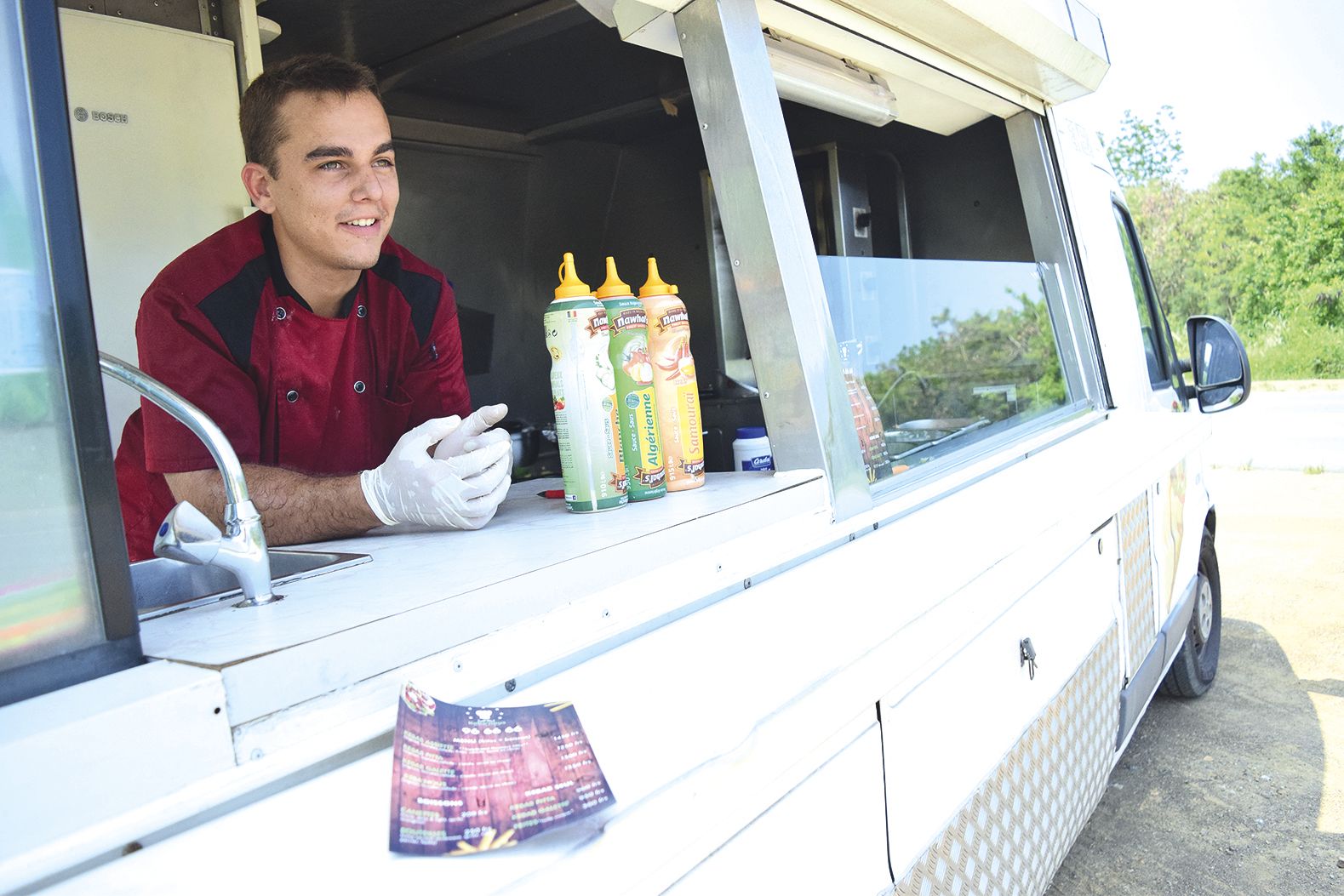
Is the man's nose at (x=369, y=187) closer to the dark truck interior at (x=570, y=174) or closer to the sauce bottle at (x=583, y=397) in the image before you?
the sauce bottle at (x=583, y=397)

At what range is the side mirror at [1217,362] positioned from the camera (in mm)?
3393

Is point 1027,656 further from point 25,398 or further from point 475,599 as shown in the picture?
point 25,398

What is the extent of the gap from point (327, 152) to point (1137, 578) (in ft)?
7.14

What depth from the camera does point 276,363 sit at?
2.01m

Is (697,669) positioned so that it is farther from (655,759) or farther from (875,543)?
(875,543)

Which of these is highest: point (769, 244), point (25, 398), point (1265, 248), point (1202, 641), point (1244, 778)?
point (1265, 248)

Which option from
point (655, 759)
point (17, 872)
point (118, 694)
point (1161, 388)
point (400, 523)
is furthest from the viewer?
point (1161, 388)

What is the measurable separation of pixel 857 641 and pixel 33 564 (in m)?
0.89

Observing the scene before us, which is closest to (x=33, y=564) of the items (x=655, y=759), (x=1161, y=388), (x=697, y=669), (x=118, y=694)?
(x=118, y=694)

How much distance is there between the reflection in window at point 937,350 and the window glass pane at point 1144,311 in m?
0.72

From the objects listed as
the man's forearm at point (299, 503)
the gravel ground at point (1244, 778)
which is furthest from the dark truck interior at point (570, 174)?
the gravel ground at point (1244, 778)

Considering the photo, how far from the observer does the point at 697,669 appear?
1.07 m

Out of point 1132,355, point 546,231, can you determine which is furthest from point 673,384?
point 546,231

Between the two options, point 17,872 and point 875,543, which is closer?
point 17,872
